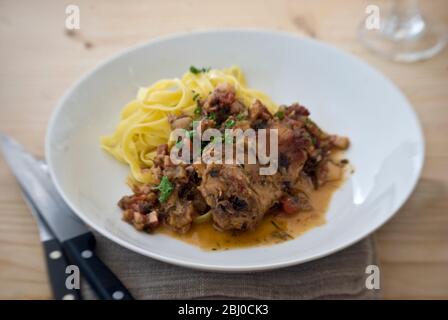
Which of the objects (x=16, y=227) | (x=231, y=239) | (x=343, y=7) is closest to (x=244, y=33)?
(x=343, y=7)

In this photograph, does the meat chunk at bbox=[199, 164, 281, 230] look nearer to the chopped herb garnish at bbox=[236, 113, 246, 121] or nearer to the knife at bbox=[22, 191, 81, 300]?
the chopped herb garnish at bbox=[236, 113, 246, 121]

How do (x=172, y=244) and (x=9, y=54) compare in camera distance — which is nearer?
(x=172, y=244)

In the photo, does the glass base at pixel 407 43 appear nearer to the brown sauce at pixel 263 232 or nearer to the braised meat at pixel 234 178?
the braised meat at pixel 234 178

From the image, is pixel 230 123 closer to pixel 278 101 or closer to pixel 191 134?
pixel 191 134

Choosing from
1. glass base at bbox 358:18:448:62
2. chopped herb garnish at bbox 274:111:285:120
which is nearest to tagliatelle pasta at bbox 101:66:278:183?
chopped herb garnish at bbox 274:111:285:120
